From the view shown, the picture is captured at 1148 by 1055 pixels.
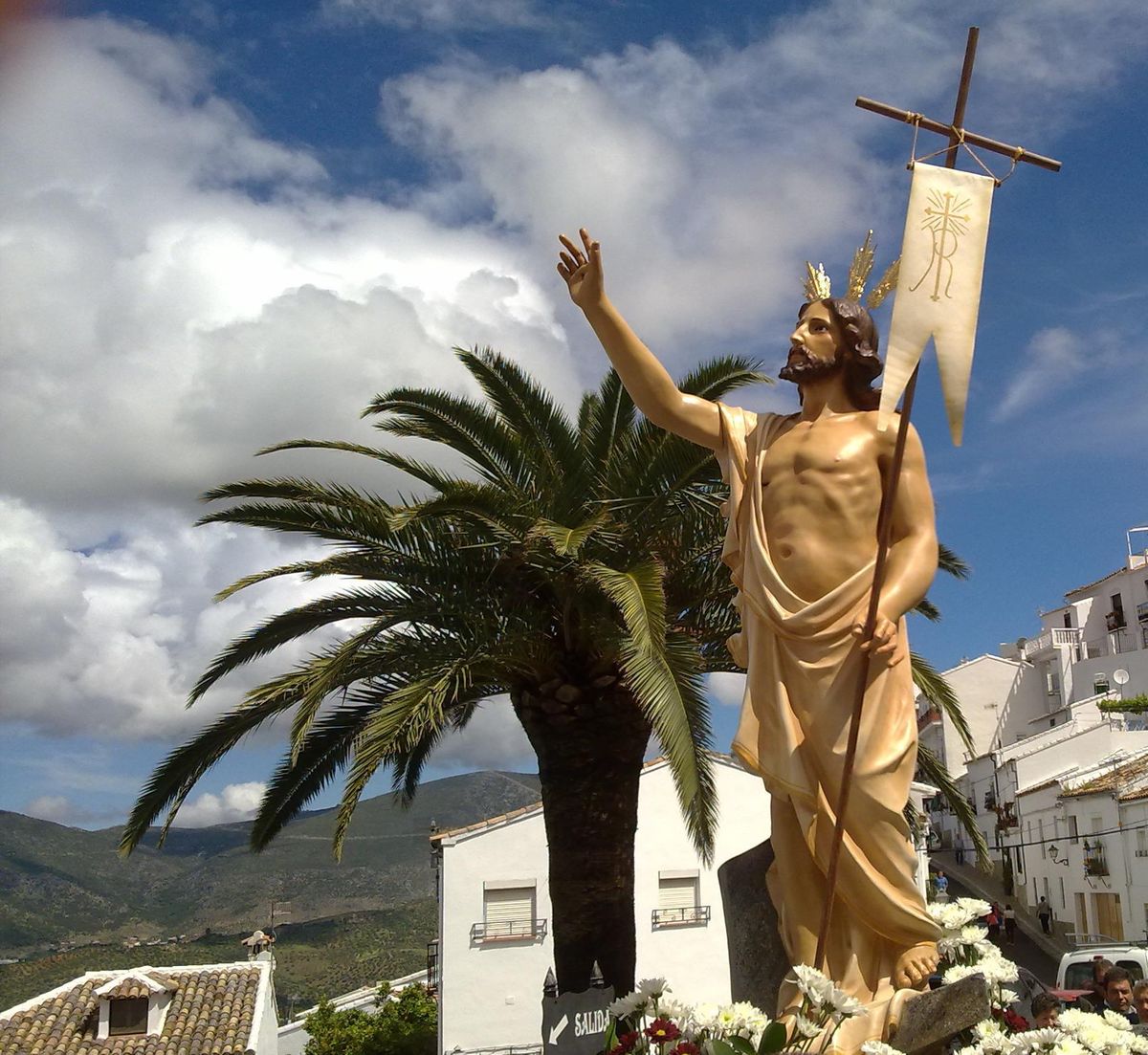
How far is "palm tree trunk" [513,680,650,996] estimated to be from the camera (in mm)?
11133

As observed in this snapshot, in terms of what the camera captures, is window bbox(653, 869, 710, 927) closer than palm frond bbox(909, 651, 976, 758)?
No

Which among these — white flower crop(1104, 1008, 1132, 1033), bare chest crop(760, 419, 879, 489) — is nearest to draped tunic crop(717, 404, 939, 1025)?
bare chest crop(760, 419, 879, 489)

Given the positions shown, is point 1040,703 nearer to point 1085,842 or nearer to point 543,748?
point 1085,842

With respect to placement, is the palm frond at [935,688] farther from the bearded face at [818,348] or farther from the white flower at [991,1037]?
the white flower at [991,1037]

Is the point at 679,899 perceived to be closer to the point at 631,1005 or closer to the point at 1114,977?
the point at 1114,977

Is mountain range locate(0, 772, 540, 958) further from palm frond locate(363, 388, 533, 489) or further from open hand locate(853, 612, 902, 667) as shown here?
open hand locate(853, 612, 902, 667)

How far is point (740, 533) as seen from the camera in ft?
18.3

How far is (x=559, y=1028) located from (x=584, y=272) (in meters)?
6.73

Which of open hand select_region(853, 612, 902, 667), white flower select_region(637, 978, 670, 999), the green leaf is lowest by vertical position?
the green leaf

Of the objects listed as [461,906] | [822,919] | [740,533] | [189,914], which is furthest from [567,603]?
[189,914]

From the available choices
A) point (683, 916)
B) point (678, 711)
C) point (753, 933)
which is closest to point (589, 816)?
point (678, 711)

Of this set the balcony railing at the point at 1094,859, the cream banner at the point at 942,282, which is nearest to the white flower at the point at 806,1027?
the cream banner at the point at 942,282

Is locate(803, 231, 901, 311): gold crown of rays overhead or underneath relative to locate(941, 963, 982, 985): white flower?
overhead

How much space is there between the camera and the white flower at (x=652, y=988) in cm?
456
